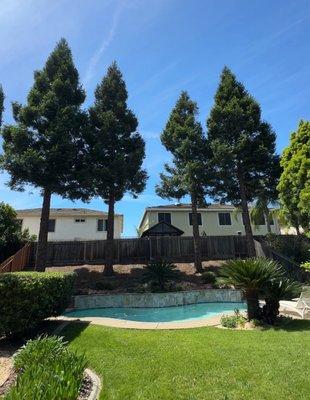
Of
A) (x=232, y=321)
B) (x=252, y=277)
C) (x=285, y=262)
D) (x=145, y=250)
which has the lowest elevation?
(x=232, y=321)

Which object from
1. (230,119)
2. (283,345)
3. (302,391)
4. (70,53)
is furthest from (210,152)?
(302,391)

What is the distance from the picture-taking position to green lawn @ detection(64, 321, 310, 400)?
5.36 metres

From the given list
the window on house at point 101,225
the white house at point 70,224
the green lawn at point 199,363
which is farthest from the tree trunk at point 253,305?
the window on house at point 101,225

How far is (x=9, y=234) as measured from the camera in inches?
1006

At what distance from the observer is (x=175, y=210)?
4112cm

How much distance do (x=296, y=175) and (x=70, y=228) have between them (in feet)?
95.2

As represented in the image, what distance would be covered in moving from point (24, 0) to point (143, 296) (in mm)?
14656

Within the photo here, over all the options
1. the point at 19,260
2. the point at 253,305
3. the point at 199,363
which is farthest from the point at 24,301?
the point at 19,260

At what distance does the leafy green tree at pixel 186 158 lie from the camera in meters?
25.4

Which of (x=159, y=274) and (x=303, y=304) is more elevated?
(x=159, y=274)

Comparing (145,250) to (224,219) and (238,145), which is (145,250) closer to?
(238,145)

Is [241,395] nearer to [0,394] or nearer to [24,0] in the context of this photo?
[0,394]

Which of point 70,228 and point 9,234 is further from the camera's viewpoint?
point 70,228

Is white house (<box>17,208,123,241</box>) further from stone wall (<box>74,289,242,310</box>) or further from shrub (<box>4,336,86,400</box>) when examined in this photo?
shrub (<box>4,336,86,400</box>)
